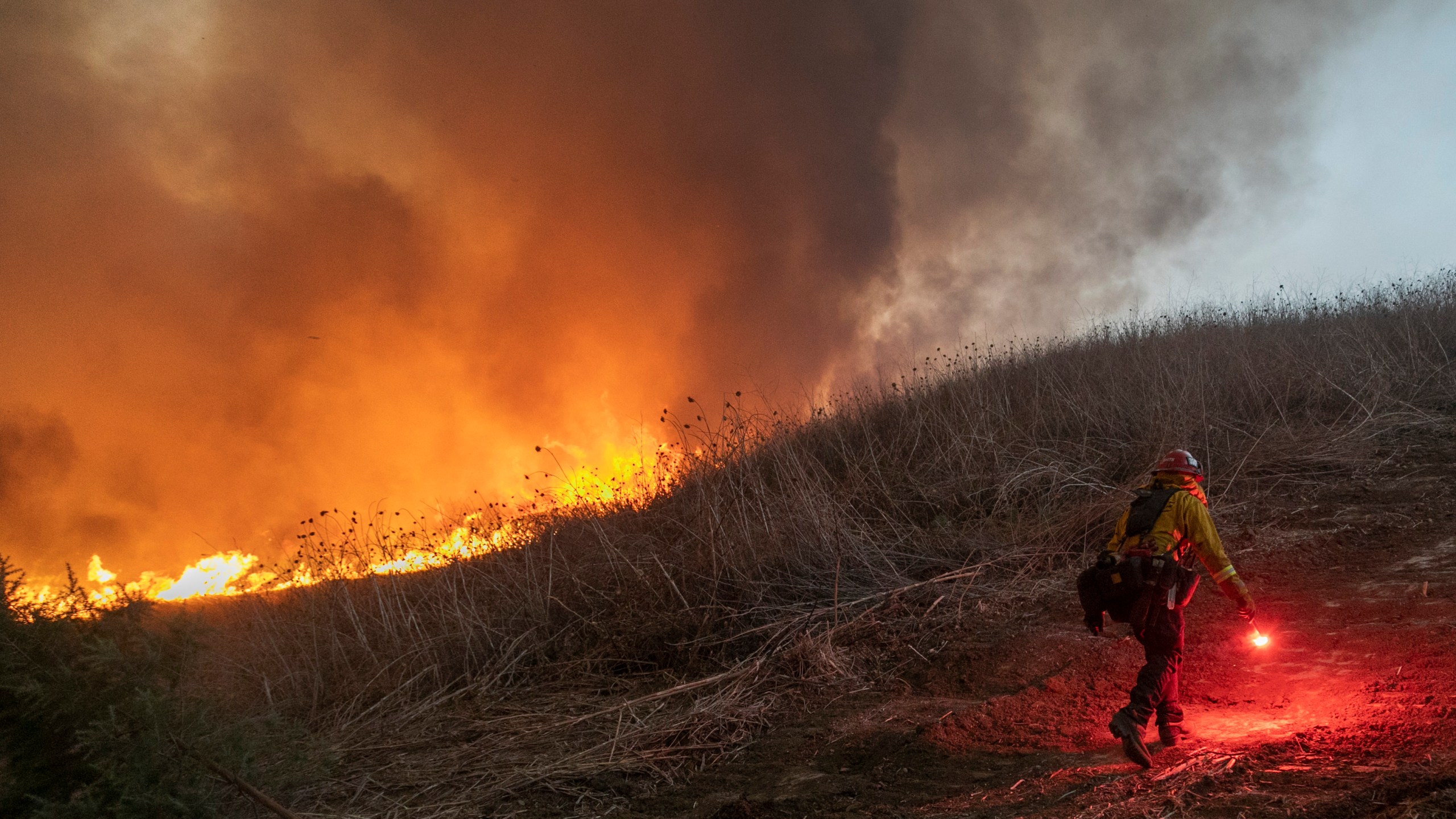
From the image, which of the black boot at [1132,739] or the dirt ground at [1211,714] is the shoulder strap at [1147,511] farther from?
the dirt ground at [1211,714]

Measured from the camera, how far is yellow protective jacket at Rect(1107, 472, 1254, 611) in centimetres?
420

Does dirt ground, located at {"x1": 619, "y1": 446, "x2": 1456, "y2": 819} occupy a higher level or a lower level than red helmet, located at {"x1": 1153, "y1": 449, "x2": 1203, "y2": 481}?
lower

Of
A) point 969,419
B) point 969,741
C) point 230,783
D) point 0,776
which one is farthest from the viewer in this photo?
point 969,419

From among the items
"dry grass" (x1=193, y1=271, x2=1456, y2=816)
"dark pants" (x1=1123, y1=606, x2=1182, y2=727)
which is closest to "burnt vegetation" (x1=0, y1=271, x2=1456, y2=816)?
"dry grass" (x1=193, y1=271, x2=1456, y2=816)

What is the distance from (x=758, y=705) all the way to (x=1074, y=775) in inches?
96.7

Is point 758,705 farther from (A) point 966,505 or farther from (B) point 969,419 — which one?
(B) point 969,419

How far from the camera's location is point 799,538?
783cm

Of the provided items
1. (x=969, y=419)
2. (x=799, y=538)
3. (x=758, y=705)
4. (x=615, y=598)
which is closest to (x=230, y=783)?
(x=758, y=705)

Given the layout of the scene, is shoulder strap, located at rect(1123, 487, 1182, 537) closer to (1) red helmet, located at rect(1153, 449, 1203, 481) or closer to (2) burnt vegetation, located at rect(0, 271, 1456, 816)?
(1) red helmet, located at rect(1153, 449, 1203, 481)

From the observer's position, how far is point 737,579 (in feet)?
24.6

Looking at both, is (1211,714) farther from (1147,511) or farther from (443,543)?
(443,543)

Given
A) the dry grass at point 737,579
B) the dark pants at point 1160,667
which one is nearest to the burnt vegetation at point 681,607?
the dry grass at point 737,579

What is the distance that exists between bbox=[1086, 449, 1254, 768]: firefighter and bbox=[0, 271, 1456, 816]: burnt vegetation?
2.34 meters

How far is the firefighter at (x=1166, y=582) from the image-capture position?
4219 millimetres
